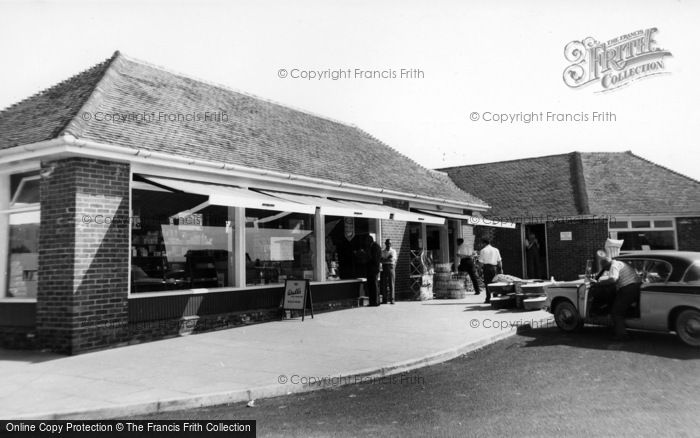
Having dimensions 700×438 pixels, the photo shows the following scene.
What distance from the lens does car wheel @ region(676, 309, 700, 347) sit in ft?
25.5

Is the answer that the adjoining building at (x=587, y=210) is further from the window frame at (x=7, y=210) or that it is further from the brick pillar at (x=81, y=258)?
the window frame at (x=7, y=210)

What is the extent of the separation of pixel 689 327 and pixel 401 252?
30.2ft

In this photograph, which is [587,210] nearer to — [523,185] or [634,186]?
[634,186]

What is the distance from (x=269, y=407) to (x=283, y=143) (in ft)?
31.5

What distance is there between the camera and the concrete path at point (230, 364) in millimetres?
5809

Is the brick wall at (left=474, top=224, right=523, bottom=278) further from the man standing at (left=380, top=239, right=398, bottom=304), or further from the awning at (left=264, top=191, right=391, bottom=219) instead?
the awning at (left=264, top=191, right=391, bottom=219)

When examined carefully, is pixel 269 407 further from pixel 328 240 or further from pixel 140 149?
pixel 328 240

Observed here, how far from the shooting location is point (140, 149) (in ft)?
30.2

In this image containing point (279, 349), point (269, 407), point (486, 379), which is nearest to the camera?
point (269, 407)

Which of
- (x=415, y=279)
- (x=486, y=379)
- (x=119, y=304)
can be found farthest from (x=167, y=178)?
(x=415, y=279)

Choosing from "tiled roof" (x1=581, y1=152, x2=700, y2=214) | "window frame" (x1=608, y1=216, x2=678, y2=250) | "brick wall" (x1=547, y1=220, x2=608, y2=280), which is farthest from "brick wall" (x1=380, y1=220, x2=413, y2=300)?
"window frame" (x1=608, y1=216, x2=678, y2=250)

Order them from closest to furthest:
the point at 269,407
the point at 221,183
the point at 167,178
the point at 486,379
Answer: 1. the point at 269,407
2. the point at 486,379
3. the point at 167,178
4. the point at 221,183

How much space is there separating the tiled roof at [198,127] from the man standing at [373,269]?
5.96 ft

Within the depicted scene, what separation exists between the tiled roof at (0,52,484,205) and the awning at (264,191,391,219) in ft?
2.24
